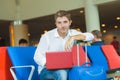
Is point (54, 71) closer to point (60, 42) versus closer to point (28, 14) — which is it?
point (60, 42)

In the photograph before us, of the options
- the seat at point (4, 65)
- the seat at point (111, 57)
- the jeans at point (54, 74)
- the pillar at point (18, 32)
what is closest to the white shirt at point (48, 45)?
the jeans at point (54, 74)

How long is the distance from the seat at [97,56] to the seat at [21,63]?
3.07 ft

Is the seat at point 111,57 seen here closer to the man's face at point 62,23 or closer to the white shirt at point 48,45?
the white shirt at point 48,45

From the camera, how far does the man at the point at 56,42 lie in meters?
3.59

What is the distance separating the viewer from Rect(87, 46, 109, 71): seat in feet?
15.5

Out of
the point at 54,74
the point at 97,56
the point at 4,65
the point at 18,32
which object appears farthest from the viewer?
the point at 18,32

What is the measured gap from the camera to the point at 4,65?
13.5 feet

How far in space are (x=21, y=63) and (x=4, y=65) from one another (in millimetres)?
235

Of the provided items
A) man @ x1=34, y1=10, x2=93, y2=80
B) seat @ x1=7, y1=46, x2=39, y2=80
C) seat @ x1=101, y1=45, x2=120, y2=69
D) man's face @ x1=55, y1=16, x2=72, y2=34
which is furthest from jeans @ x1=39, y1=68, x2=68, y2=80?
seat @ x1=101, y1=45, x2=120, y2=69

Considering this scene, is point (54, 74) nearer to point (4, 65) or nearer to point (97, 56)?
point (4, 65)

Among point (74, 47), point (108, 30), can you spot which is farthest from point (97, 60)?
point (108, 30)

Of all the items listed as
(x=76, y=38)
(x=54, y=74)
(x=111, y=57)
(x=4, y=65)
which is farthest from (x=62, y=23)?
(x=111, y=57)

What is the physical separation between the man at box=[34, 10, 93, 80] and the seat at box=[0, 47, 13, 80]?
0.55 meters

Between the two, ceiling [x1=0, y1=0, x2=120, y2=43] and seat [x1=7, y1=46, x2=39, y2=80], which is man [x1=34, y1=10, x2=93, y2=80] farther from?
ceiling [x1=0, y1=0, x2=120, y2=43]
